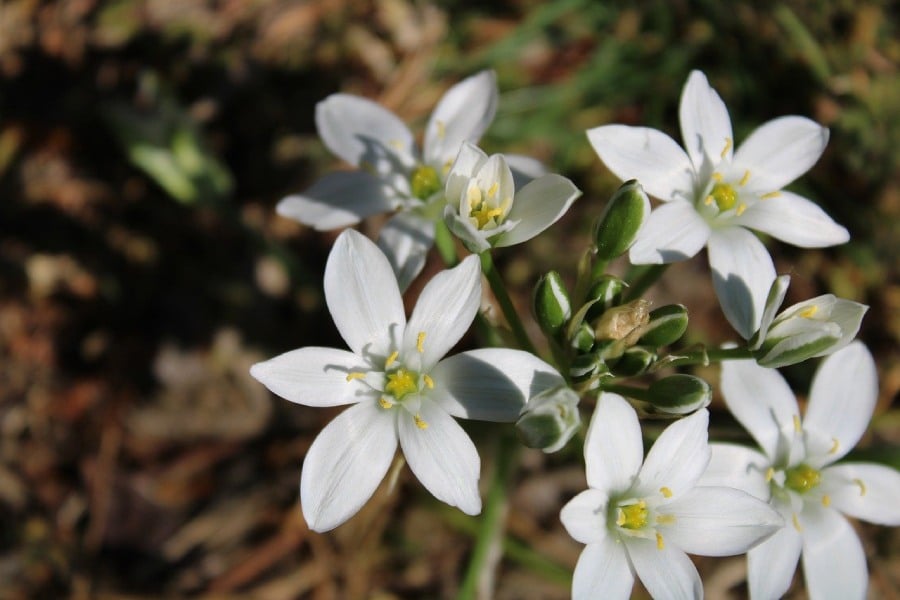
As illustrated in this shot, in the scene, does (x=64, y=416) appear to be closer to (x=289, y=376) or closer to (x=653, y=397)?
(x=289, y=376)

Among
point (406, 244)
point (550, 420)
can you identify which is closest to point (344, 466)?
point (550, 420)

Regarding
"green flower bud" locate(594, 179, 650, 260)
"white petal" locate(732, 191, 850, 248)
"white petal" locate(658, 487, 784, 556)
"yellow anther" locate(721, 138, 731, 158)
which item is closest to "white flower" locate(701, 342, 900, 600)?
"white petal" locate(658, 487, 784, 556)

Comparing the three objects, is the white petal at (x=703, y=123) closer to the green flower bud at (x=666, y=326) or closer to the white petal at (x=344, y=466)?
the green flower bud at (x=666, y=326)

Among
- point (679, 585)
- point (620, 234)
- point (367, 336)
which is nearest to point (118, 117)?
point (367, 336)

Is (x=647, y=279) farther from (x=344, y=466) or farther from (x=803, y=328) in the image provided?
Result: (x=344, y=466)

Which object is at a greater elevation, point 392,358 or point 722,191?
point 392,358

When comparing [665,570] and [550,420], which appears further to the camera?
[665,570]

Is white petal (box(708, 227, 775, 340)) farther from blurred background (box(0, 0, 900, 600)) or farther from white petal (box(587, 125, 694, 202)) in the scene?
blurred background (box(0, 0, 900, 600))
